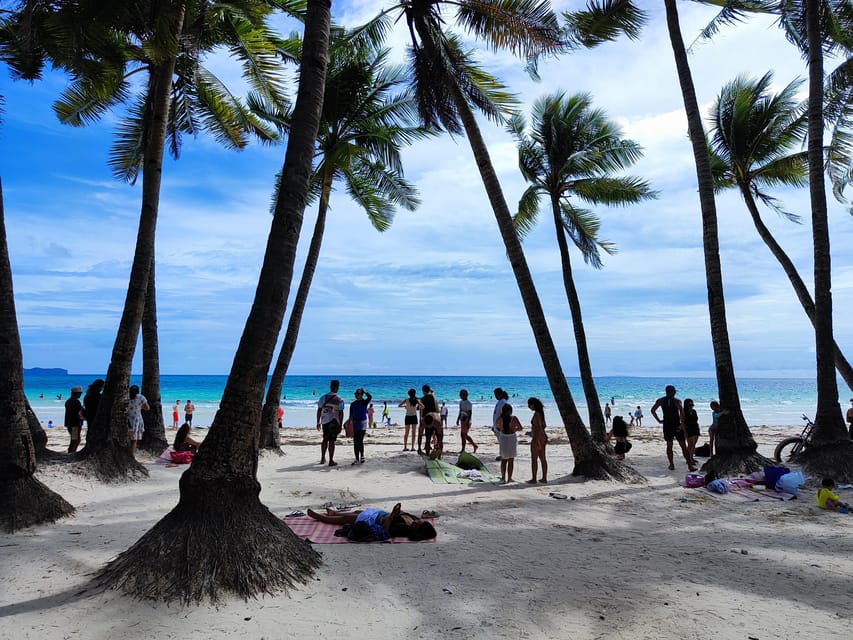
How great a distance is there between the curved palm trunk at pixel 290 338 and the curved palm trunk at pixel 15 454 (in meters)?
6.07

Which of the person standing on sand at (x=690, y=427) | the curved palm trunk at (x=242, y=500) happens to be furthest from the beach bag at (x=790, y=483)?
the curved palm trunk at (x=242, y=500)

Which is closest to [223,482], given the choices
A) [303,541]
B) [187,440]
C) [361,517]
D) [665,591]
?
[303,541]

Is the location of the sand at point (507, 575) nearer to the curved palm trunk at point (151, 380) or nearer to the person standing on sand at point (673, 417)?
the person standing on sand at point (673, 417)

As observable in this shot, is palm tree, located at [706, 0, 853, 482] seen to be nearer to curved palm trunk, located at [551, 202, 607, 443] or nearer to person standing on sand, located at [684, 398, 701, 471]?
person standing on sand, located at [684, 398, 701, 471]

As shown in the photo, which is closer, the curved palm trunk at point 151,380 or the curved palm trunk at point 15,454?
the curved palm trunk at point 15,454

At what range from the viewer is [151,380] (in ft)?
42.2

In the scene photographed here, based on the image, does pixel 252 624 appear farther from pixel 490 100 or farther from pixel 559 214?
pixel 559 214

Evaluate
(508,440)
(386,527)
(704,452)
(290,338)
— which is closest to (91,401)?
(290,338)

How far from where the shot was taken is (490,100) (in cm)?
1191

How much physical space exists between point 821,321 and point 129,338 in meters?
13.9

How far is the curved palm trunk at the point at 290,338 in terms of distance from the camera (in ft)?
43.0

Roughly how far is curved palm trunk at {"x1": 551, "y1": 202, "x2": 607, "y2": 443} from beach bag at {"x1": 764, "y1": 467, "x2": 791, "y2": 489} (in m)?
4.57

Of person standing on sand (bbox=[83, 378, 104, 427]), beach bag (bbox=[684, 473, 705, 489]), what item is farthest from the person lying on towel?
A: person standing on sand (bbox=[83, 378, 104, 427])

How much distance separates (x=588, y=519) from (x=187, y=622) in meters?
5.37
